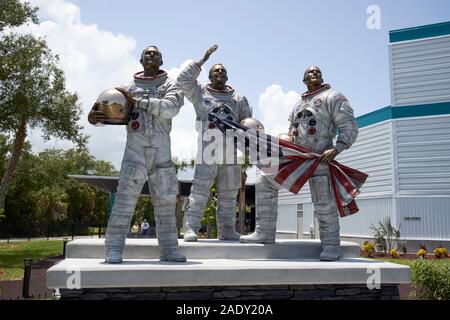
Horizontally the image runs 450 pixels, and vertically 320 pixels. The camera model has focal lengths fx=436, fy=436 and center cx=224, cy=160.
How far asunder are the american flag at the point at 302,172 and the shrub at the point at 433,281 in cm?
231

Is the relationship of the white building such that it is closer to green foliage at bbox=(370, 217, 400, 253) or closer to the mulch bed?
green foliage at bbox=(370, 217, 400, 253)

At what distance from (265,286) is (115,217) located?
75.4 inches

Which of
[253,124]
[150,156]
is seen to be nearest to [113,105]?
[150,156]

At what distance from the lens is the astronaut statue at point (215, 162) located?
6449 millimetres

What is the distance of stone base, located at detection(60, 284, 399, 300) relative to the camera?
468 centimetres

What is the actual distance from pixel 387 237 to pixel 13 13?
51.8 feet

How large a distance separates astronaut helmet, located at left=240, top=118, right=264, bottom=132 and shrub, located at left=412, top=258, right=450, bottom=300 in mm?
3697

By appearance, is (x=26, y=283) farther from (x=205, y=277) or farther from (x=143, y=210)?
(x=143, y=210)

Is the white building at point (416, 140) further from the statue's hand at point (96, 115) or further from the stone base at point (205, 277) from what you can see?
the statue's hand at point (96, 115)

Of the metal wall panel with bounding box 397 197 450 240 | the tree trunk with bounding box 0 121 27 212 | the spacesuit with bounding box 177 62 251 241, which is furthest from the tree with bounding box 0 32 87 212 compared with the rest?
the metal wall panel with bounding box 397 197 450 240
